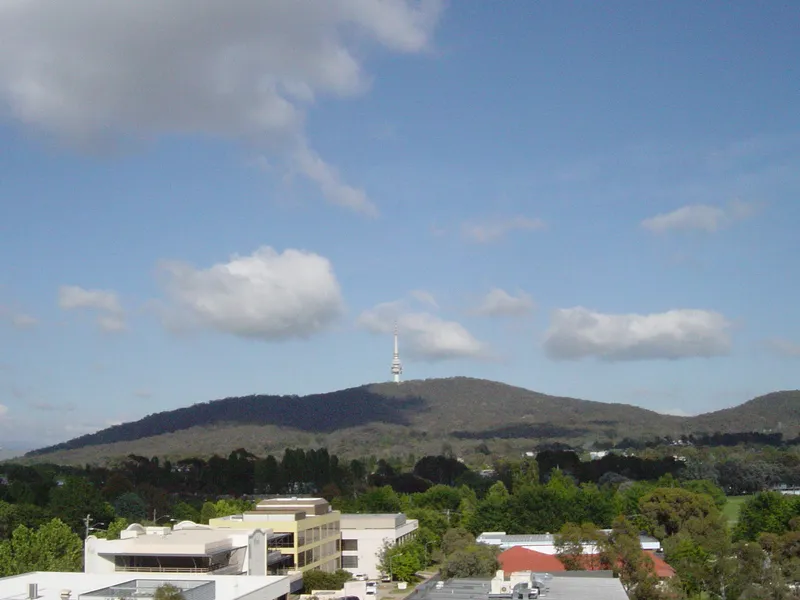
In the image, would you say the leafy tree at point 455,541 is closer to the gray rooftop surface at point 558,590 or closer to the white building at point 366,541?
the white building at point 366,541

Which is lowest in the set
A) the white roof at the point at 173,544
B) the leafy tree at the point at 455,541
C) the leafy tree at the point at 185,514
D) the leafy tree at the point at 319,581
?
the leafy tree at the point at 319,581

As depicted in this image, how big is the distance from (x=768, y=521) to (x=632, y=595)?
108ft

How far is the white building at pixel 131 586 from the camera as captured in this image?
30859mm

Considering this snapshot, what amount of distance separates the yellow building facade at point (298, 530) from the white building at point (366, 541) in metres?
1.98

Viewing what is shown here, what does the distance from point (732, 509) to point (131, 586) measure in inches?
3241

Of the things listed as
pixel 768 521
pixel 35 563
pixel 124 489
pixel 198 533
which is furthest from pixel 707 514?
pixel 124 489

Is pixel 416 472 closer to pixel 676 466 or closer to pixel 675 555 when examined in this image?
pixel 676 466

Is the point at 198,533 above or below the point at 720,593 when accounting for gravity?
Result: above

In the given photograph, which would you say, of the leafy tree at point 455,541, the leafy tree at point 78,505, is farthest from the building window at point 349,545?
the leafy tree at point 78,505

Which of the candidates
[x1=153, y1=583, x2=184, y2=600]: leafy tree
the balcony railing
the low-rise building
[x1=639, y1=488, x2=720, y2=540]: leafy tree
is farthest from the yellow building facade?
[x1=639, y1=488, x2=720, y2=540]: leafy tree

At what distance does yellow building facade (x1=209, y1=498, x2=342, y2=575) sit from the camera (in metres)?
50.3

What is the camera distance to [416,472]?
140m

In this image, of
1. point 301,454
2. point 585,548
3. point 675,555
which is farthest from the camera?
point 301,454

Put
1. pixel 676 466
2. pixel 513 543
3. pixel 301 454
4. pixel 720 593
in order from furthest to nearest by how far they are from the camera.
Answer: pixel 676 466
pixel 301 454
pixel 513 543
pixel 720 593
